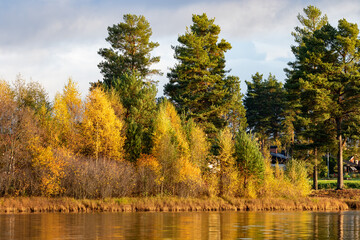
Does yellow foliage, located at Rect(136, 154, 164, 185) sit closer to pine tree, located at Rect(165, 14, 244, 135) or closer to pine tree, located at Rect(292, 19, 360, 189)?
pine tree, located at Rect(165, 14, 244, 135)

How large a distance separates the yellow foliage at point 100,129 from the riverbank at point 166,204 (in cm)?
714

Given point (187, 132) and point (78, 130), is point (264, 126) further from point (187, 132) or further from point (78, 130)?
point (78, 130)

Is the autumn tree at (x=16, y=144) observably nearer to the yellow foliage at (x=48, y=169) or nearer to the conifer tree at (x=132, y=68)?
the yellow foliage at (x=48, y=169)

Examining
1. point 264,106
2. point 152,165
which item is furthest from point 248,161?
point 264,106

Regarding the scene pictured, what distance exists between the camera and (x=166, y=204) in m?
43.7

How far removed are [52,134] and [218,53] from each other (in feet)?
99.9

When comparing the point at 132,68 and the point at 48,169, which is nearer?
the point at 48,169

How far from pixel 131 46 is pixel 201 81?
1390cm

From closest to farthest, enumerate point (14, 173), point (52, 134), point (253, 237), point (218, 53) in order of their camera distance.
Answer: point (253, 237) → point (14, 173) → point (52, 134) → point (218, 53)

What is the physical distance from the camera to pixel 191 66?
6462 cm

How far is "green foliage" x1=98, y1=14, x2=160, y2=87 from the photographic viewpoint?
71.1 meters

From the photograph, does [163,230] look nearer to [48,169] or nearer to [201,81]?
[48,169]

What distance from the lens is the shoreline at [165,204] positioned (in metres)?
39.6

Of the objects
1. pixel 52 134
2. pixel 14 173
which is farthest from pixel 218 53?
pixel 14 173
